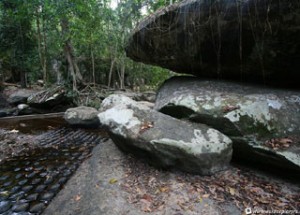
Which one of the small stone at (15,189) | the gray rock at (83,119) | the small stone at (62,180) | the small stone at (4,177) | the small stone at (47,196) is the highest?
the gray rock at (83,119)

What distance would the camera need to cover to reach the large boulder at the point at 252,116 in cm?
318

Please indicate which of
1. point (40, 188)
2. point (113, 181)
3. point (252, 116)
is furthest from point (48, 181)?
point (252, 116)

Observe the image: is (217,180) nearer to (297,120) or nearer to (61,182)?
(297,120)

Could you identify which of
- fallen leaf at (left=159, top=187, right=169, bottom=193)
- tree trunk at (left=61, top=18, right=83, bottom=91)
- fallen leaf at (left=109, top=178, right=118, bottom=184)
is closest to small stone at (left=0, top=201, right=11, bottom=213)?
fallen leaf at (left=109, top=178, right=118, bottom=184)

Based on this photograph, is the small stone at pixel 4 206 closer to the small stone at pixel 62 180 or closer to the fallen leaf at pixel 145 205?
the small stone at pixel 62 180

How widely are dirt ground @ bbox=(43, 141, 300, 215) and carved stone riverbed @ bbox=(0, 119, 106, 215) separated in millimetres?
280

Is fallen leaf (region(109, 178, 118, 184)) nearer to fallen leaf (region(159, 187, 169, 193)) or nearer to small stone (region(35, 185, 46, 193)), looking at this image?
fallen leaf (region(159, 187, 169, 193))

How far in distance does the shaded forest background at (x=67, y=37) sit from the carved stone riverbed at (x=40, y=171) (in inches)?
236

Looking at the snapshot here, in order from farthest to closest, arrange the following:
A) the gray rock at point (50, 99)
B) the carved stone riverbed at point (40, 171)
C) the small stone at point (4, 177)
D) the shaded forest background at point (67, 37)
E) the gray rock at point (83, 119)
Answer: the shaded forest background at point (67, 37)
the gray rock at point (50, 99)
the gray rock at point (83, 119)
the small stone at point (4, 177)
the carved stone riverbed at point (40, 171)

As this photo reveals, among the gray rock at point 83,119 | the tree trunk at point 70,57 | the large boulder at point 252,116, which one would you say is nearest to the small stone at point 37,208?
the large boulder at point 252,116

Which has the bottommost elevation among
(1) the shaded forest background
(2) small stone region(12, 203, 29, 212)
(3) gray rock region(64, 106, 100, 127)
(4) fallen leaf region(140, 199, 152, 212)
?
(2) small stone region(12, 203, 29, 212)

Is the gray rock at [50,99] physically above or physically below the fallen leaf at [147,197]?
above

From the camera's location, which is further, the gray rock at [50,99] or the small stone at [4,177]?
the gray rock at [50,99]

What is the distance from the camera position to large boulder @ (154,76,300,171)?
10.4 feet
